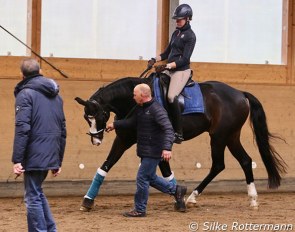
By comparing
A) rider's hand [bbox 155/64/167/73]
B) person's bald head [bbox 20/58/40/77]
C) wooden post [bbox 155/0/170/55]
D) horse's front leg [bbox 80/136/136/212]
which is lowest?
horse's front leg [bbox 80/136/136/212]

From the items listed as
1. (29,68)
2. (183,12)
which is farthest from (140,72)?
(29,68)

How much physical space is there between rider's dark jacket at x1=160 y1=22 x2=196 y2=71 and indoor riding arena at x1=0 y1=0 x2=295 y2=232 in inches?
72.5

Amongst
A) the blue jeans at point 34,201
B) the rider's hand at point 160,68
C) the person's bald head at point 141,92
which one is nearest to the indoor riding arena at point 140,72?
the person's bald head at point 141,92

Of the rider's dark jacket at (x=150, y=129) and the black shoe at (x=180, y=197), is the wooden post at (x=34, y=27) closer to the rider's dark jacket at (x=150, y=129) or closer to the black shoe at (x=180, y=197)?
the rider's dark jacket at (x=150, y=129)

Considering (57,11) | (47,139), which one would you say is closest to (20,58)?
(57,11)

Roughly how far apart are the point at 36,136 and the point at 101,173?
3.01 meters

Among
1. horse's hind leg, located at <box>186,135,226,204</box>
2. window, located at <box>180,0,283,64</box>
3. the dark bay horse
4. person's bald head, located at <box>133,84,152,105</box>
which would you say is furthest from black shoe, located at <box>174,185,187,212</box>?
window, located at <box>180,0,283,64</box>

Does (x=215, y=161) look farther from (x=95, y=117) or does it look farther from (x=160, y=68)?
(x=95, y=117)

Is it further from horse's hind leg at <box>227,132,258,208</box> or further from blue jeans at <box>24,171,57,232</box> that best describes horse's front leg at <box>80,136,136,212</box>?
blue jeans at <box>24,171,57,232</box>

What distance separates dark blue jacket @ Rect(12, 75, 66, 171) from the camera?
21.8ft

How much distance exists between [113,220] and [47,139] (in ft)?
7.91

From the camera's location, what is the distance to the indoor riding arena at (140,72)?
11055mm

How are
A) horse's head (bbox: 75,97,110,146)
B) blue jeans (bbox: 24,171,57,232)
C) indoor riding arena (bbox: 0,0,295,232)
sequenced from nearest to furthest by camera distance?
blue jeans (bbox: 24,171,57,232) < horse's head (bbox: 75,97,110,146) < indoor riding arena (bbox: 0,0,295,232)

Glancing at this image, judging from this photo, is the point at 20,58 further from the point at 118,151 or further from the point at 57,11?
the point at 118,151
